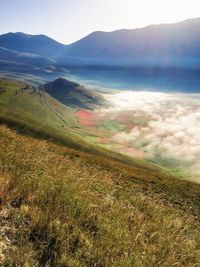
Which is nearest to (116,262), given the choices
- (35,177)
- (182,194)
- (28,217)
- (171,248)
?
(171,248)

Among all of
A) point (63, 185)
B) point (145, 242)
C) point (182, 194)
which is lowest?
point (182, 194)

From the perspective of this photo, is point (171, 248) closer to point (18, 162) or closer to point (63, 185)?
point (63, 185)

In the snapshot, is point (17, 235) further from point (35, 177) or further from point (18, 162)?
point (18, 162)

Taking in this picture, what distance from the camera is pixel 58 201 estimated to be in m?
7.80

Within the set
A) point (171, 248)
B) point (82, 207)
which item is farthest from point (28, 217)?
point (171, 248)

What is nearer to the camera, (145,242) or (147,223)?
(145,242)

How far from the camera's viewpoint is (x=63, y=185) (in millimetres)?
8484

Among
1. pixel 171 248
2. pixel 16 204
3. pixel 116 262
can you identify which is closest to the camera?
pixel 116 262

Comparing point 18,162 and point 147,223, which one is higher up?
point 18,162

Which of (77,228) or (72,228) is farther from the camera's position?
(72,228)

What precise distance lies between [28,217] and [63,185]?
1608 mm

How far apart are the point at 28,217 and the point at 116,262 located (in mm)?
2129

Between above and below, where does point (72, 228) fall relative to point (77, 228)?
below

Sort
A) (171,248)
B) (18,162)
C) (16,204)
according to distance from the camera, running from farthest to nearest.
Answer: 1. (18,162)
2. (16,204)
3. (171,248)
